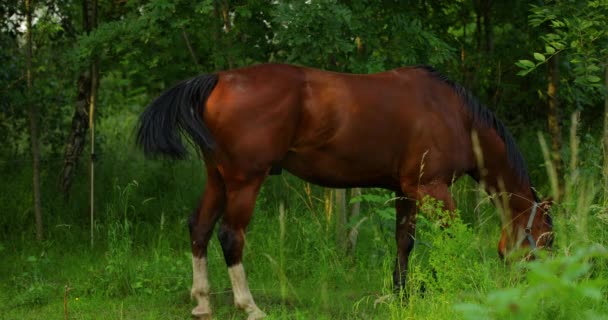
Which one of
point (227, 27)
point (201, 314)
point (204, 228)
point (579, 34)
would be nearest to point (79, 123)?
point (227, 27)

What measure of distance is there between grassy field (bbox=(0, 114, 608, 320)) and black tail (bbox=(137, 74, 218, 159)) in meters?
1.15

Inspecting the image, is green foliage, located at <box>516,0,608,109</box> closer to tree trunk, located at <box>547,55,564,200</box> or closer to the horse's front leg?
tree trunk, located at <box>547,55,564,200</box>

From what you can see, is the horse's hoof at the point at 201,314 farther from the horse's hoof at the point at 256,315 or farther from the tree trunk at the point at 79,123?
the tree trunk at the point at 79,123

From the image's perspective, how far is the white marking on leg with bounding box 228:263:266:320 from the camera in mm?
5457

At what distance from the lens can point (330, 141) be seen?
556cm

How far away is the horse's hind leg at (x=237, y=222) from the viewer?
534cm

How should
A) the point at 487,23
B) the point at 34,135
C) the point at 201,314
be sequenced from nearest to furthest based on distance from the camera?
the point at 201,314
the point at 34,135
the point at 487,23

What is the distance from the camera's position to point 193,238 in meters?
5.73

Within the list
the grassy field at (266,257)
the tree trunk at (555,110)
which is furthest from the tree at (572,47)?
the grassy field at (266,257)

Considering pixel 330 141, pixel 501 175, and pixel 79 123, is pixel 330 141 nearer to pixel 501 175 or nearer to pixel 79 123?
pixel 501 175

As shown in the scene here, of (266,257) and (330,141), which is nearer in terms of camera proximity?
(330,141)

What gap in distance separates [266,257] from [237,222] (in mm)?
1877

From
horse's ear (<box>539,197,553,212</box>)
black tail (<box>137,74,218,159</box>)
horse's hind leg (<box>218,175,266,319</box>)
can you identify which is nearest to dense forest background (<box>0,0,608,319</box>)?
horse's ear (<box>539,197,553,212</box>)

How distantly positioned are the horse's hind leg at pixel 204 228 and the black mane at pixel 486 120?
5.58ft
